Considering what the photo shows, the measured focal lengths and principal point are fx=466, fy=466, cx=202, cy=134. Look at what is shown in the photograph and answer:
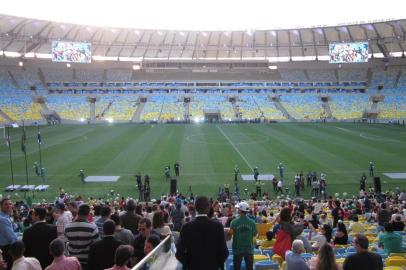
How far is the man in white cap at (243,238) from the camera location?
7.87 meters

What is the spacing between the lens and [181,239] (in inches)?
243

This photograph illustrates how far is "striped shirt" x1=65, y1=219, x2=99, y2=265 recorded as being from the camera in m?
6.97

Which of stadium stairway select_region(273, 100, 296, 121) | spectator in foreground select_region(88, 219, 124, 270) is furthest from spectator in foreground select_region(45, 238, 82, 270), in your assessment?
stadium stairway select_region(273, 100, 296, 121)

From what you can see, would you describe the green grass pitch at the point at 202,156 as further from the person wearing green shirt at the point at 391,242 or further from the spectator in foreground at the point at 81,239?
the spectator in foreground at the point at 81,239

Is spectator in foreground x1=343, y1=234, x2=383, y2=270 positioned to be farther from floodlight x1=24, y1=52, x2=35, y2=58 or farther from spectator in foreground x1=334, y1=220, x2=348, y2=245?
floodlight x1=24, y1=52, x2=35, y2=58

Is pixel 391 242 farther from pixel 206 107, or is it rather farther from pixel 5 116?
pixel 206 107

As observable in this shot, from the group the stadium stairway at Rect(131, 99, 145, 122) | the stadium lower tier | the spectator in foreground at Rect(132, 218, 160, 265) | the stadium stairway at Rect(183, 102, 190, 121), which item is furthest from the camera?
the stadium stairway at Rect(183, 102, 190, 121)

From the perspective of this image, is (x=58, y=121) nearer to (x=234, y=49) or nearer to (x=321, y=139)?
(x=234, y=49)

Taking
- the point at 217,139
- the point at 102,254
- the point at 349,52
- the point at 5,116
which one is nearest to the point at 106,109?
the point at 5,116

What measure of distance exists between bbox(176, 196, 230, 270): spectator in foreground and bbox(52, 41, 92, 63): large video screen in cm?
7254

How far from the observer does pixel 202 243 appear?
6.14m

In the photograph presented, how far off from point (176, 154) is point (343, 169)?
1349 centimetres

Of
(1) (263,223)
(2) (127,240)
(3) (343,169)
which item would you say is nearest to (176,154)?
(3) (343,169)

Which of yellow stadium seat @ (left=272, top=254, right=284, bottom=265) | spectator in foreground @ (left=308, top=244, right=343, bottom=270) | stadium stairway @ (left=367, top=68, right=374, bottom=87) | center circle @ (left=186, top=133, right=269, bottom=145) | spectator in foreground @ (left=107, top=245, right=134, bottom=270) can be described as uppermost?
stadium stairway @ (left=367, top=68, right=374, bottom=87)
